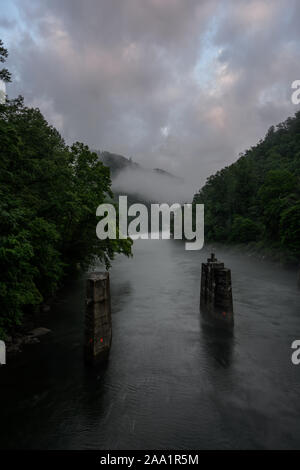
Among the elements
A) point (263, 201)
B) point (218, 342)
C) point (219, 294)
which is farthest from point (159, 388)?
point (263, 201)

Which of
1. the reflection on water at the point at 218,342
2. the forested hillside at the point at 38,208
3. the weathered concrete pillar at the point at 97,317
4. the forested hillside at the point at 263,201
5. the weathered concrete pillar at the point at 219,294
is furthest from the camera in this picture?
the forested hillside at the point at 263,201

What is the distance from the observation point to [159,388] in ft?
38.2

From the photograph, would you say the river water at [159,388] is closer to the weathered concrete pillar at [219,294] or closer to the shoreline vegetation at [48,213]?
the weathered concrete pillar at [219,294]

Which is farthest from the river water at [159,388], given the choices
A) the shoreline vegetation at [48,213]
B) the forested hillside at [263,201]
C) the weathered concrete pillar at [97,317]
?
the forested hillside at [263,201]

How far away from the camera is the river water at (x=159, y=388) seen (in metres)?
8.97

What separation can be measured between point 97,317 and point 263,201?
175ft

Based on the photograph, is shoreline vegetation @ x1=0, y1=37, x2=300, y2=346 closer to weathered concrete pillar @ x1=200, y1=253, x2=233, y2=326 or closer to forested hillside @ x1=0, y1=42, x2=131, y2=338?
forested hillside @ x1=0, y1=42, x2=131, y2=338

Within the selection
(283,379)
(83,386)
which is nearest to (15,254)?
(83,386)

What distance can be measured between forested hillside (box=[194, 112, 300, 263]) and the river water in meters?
27.7

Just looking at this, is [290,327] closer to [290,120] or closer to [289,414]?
[289,414]

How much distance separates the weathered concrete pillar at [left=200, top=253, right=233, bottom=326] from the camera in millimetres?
17750

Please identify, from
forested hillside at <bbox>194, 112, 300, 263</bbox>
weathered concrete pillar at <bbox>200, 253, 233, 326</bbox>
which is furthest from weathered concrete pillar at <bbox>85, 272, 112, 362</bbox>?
forested hillside at <bbox>194, 112, 300, 263</bbox>

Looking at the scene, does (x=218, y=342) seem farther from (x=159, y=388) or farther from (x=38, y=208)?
(x=38, y=208)

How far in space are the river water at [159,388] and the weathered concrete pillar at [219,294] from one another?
1.30m
